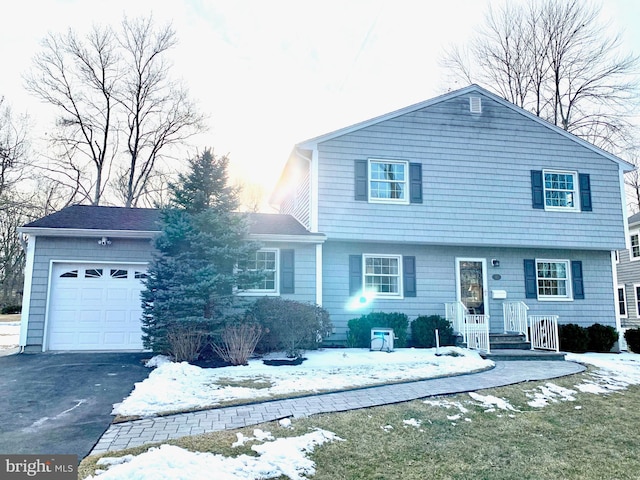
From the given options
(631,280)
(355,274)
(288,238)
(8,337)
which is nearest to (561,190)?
(355,274)

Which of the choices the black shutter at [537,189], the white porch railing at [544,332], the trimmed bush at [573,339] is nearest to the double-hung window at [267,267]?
the white porch railing at [544,332]

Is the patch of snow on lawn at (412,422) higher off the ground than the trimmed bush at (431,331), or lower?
lower

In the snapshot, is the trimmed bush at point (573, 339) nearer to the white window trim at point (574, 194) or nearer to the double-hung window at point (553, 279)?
the double-hung window at point (553, 279)

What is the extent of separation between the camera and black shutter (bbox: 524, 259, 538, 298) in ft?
41.1

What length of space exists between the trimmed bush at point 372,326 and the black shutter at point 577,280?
216 inches

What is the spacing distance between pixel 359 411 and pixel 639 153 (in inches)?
963

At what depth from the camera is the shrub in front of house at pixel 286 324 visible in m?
9.31

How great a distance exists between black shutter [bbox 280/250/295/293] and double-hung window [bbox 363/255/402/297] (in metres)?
2.04

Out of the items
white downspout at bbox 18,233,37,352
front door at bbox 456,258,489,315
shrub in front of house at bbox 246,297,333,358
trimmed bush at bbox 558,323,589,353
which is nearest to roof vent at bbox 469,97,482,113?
front door at bbox 456,258,489,315

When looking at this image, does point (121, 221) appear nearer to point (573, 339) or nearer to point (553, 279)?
point (553, 279)

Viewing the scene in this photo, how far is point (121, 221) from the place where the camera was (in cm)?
1141

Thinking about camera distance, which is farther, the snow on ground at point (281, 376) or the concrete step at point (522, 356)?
the concrete step at point (522, 356)

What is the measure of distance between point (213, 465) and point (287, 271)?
7.86 metres

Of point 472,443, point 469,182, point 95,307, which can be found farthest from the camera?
point 469,182
